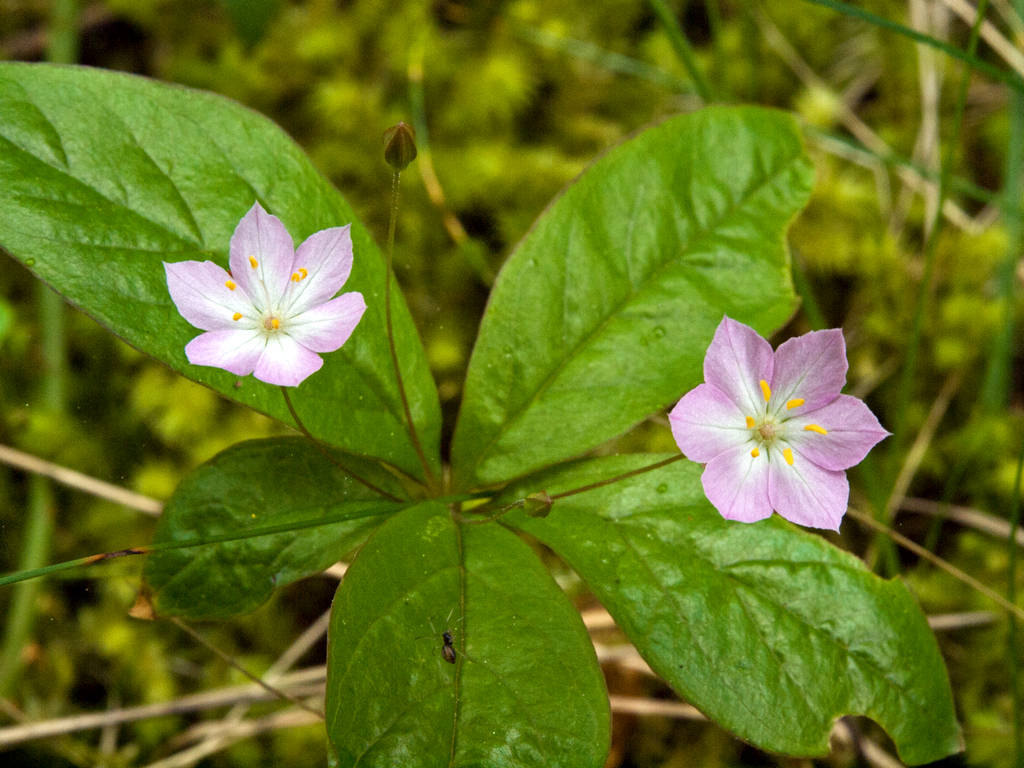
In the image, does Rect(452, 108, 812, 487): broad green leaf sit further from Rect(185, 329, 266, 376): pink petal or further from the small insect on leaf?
Rect(185, 329, 266, 376): pink petal

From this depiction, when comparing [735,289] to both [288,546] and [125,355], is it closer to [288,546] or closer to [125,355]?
[288,546]

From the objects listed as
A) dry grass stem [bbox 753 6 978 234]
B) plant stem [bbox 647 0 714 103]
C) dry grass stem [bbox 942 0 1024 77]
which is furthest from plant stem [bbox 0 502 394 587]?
dry grass stem [bbox 942 0 1024 77]

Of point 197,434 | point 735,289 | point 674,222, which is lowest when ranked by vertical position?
point 197,434

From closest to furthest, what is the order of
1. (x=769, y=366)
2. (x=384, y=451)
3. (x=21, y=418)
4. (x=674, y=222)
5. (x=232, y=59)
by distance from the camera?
(x=769, y=366) < (x=384, y=451) < (x=674, y=222) < (x=21, y=418) < (x=232, y=59)

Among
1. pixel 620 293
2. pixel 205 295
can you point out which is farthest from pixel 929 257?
pixel 205 295

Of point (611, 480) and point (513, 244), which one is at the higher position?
point (513, 244)


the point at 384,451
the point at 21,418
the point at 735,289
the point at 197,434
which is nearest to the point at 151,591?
the point at 384,451

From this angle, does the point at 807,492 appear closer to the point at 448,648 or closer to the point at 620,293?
the point at 620,293
